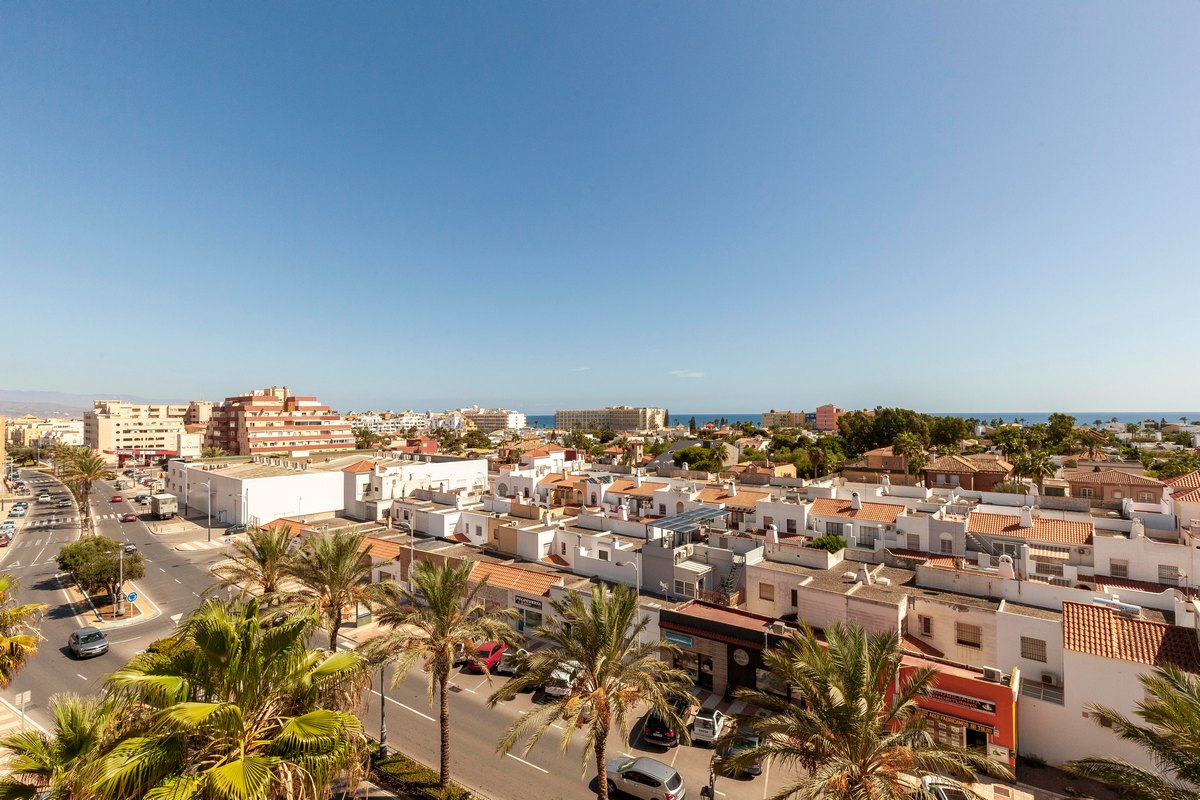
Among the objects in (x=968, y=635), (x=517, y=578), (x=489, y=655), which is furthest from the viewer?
(x=517, y=578)

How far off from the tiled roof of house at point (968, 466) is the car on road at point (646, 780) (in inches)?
2699

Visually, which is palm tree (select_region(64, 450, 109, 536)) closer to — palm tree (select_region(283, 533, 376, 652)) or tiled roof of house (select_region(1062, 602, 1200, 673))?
palm tree (select_region(283, 533, 376, 652))

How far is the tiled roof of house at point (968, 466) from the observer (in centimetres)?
7162

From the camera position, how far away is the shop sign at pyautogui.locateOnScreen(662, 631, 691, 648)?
28406 millimetres

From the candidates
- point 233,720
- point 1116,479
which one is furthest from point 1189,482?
point 233,720

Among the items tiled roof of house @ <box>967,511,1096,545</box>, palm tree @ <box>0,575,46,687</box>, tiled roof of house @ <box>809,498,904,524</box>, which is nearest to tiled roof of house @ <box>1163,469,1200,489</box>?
tiled roof of house @ <box>967,511,1096,545</box>

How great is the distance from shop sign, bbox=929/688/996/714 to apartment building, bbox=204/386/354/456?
12079 centimetres

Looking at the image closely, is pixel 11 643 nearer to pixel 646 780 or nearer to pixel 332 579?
pixel 332 579

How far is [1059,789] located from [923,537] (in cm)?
1971

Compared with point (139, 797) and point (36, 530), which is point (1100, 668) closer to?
point (139, 797)

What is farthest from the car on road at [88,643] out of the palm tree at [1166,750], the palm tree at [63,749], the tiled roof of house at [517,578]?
the palm tree at [1166,750]

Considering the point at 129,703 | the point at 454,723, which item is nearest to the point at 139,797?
the point at 129,703

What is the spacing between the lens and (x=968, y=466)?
72.2m

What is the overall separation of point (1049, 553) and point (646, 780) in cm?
3081
